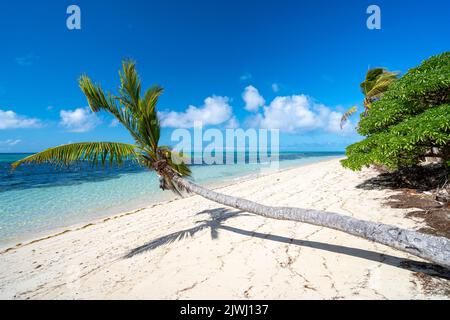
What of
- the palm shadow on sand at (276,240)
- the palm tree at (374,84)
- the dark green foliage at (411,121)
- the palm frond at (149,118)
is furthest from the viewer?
the palm tree at (374,84)

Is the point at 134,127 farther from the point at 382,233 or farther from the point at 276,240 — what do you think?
the point at 382,233

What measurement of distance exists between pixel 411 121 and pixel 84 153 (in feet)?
21.4

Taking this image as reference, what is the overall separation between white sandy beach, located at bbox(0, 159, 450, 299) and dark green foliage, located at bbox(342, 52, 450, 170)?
1.36 m

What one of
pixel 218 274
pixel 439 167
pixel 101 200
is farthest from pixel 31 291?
pixel 439 167

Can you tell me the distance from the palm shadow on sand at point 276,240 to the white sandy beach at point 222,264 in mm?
19

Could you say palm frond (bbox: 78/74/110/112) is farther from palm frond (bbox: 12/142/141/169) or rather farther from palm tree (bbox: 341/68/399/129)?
palm tree (bbox: 341/68/399/129)

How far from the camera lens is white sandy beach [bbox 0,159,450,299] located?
276cm

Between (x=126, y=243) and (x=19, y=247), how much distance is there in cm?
326

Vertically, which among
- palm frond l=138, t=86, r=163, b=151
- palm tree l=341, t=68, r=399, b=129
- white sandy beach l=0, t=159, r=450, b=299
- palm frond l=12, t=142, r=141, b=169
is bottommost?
white sandy beach l=0, t=159, r=450, b=299

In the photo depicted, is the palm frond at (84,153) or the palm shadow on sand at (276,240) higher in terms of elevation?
the palm frond at (84,153)

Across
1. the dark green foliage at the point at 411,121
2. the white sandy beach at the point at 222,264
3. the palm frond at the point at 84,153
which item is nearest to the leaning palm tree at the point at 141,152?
the palm frond at the point at 84,153

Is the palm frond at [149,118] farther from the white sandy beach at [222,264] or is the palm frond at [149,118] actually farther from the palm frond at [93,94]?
the white sandy beach at [222,264]

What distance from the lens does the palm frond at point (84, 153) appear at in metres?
3.67

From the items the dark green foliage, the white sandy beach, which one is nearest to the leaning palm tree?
the white sandy beach
